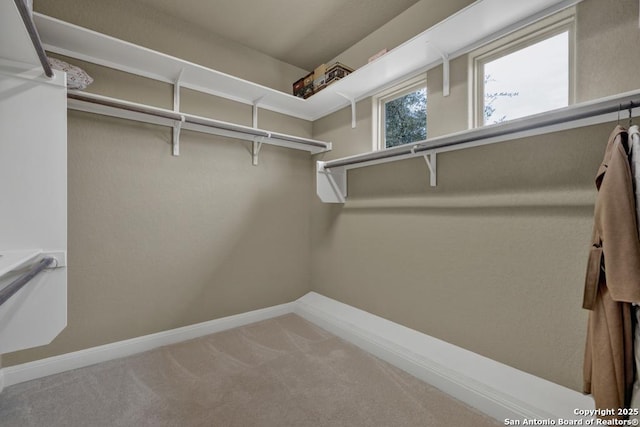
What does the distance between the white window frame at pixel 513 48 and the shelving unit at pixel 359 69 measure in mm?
53

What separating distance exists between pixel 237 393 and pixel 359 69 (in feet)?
7.76

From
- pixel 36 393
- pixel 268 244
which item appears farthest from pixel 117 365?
pixel 268 244

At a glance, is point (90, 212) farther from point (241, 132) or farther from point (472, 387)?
point (472, 387)

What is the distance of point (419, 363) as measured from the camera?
179 cm

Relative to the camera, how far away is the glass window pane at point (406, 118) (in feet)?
7.24

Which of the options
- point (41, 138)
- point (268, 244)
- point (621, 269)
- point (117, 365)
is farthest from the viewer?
point (268, 244)

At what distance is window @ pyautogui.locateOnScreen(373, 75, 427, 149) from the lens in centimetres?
221

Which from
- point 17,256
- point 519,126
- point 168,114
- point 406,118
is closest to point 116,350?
point 17,256

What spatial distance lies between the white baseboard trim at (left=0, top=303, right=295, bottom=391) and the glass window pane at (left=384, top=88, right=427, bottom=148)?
82.2 inches

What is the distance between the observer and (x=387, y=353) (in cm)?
198

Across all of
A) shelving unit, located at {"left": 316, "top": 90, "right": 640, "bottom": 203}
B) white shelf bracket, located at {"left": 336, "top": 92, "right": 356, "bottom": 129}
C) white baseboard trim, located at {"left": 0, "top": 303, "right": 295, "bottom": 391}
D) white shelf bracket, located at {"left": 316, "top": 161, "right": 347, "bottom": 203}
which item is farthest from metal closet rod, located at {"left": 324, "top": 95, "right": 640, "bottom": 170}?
white baseboard trim, located at {"left": 0, "top": 303, "right": 295, "bottom": 391}

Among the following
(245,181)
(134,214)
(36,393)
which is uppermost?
(245,181)

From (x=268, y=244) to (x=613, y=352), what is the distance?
7.96ft

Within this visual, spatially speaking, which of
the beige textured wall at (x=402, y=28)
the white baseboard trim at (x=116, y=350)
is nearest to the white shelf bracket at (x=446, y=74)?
the beige textured wall at (x=402, y=28)
